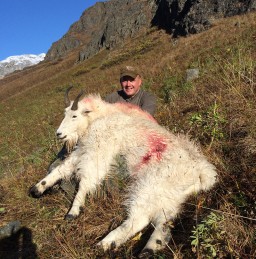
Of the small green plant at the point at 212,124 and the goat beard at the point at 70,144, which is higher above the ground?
the goat beard at the point at 70,144

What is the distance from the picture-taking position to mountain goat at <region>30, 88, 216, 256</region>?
3.40 meters

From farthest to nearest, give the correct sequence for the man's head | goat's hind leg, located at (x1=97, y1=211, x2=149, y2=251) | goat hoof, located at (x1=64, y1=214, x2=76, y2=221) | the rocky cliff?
the rocky cliff, the man's head, goat hoof, located at (x1=64, y1=214, x2=76, y2=221), goat's hind leg, located at (x1=97, y1=211, x2=149, y2=251)

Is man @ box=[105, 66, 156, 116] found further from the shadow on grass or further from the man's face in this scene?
the shadow on grass

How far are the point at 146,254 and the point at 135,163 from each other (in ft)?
4.29

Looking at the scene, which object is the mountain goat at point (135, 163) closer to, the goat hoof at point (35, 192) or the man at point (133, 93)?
the goat hoof at point (35, 192)

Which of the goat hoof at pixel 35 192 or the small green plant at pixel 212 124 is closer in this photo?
the small green plant at pixel 212 124

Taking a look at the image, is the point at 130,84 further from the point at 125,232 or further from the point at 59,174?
the point at 125,232

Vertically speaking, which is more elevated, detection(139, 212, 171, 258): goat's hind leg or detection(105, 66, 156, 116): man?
detection(105, 66, 156, 116): man

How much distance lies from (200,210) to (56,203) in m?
2.31

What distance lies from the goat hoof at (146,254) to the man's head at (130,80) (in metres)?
4.05

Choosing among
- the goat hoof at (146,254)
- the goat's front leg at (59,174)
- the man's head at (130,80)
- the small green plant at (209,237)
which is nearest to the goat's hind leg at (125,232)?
the goat hoof at (146,254)

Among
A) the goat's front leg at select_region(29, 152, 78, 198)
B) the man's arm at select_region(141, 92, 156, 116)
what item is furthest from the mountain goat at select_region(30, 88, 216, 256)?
the man's arm at select_region(141, 92, 156, 116)

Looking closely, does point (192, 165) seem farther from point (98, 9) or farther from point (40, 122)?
point (98, 9)

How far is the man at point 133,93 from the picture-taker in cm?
643
